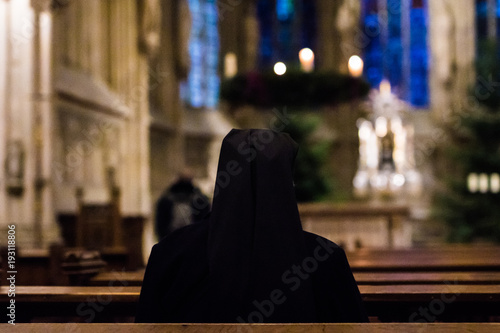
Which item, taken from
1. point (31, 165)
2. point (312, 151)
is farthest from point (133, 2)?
point (31, 165)

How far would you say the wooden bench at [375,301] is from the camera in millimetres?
2518

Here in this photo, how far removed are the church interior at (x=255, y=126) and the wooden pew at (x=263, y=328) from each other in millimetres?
450

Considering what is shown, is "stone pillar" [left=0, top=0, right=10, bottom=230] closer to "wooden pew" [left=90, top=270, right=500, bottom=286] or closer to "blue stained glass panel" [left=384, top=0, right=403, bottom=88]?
"wooden pew" [left=90, top=270, right=500, bottom=286]

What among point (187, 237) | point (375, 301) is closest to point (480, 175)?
point (375, 301)

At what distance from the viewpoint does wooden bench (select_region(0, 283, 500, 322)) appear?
252cm

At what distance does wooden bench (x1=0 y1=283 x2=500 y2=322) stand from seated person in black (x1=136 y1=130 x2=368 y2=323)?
557mm

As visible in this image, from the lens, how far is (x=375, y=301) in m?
2.61

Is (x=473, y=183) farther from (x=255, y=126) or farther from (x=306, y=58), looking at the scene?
(x=306, y=58)

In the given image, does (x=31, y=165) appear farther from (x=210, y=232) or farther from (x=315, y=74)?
(x=210, y=232)

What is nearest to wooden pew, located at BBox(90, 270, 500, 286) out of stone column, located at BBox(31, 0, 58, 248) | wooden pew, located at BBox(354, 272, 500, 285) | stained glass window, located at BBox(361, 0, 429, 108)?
wooden pew, located at BBox(354, 272, 500, 285)

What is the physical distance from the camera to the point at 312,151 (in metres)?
9.75

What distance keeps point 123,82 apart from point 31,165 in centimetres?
417

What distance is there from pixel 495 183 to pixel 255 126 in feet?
13.8

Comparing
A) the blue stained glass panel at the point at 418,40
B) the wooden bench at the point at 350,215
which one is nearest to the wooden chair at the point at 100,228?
the wooden bench at the point at 350,215
